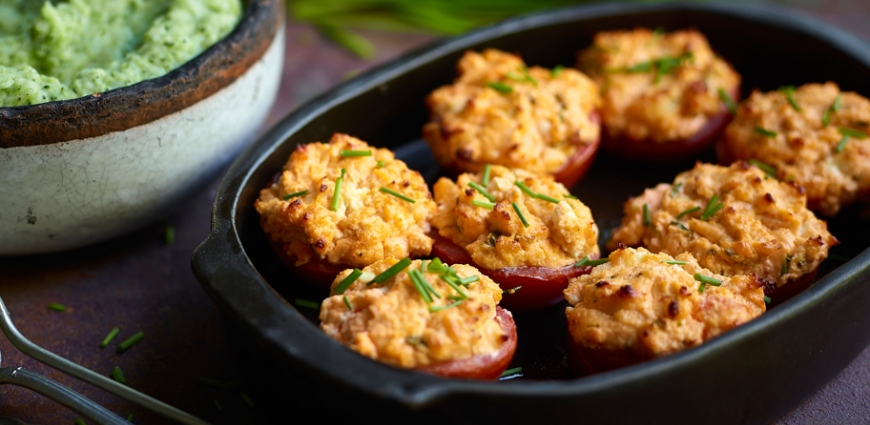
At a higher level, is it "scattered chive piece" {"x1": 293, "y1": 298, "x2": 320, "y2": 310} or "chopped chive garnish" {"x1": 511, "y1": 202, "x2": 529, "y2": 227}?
"chopped chive garnish" {"x1": 511, "y1": 202, "x2": 529, "y2": 227}

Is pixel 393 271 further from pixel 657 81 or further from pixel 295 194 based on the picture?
pixel 657 81

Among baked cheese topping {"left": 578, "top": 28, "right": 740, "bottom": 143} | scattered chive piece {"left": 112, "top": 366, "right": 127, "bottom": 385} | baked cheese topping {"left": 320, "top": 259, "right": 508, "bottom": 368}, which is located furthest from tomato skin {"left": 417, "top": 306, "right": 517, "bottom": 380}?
baked cheese topping {"left": 578, "top": 28, "right": 740, "bottom": 143}

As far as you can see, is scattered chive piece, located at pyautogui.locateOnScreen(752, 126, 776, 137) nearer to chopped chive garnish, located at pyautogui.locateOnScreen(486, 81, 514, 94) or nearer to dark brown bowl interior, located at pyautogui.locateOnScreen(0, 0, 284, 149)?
chopped chive garnish, located at pyautogui.locateOnScreen(486, 81, 514, 94)

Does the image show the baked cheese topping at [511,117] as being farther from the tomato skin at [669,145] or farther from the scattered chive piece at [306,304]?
the scattered chive piece at [306,304]

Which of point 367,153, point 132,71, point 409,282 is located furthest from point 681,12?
point 132,71

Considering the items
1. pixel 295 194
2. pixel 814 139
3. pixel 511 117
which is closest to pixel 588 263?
pixel 511 117

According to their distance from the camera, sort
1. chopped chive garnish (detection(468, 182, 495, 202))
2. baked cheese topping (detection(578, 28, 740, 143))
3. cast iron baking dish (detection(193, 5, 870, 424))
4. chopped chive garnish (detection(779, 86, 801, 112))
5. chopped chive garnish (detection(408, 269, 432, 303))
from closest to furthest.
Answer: cast iron baking dish (detection(193, 5, 870, 424)) < chopped chive garnish (detection(408, 269, 432, 303)) < chopped chive garnish (detection(468, 182, 495, 202)) < chopped chive garnish (detection(779, 86, 801, 112)) < baked cheese topping (detection(578, 28, 740, 143))
